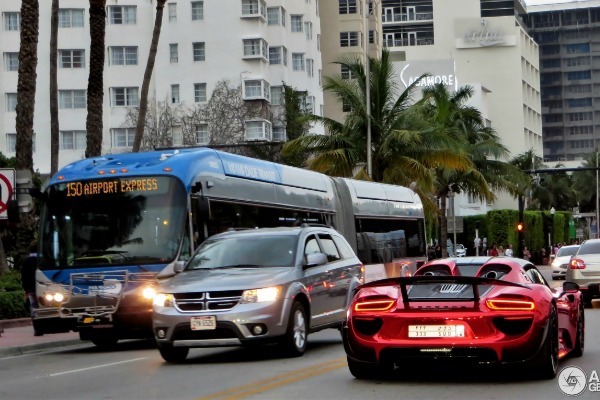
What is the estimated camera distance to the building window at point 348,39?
99.5 m

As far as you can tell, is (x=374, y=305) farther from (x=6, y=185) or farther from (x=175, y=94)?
(x=175, y=94)

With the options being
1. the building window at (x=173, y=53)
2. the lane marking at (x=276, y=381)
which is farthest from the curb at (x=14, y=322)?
the building window at (x=173, y=53)

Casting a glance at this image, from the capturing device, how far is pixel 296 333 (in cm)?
1599

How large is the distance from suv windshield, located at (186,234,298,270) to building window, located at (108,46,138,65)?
69.5 meters

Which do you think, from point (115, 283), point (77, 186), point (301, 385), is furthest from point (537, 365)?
point (77, 186)

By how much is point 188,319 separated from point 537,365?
16.6 feet

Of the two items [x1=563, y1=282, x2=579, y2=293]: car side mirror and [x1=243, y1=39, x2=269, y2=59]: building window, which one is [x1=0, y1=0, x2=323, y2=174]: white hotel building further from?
[x1=563, y1=282, x2=579, y2=293]: car side mirror

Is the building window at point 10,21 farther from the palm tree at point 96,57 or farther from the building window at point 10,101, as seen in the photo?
the palm tree at point 96,57

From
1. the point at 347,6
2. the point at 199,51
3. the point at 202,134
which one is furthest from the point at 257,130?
the point at 347,6

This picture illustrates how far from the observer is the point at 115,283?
19.2 metres

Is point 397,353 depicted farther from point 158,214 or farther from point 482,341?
point 158,214

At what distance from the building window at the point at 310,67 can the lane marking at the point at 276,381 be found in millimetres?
72379

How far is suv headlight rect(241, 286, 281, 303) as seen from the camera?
15305 millimetres

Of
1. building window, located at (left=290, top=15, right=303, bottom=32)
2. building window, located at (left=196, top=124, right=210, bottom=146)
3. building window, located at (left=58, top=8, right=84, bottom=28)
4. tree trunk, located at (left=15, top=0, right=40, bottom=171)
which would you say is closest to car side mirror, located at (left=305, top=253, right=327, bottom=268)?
tree trunk, located at (left=15, top=0, right=40, bottom=171)
